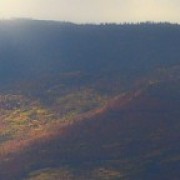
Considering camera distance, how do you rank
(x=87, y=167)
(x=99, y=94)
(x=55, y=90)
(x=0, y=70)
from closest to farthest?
(x=87, y=167)
(x=99, y=94)
(x=55, y=90)
(x=0, y=70)

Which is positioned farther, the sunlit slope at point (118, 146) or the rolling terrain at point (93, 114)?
the rolling terrain at point (93, 114)

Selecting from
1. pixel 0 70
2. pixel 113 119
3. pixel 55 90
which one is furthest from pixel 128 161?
pixel 0 70

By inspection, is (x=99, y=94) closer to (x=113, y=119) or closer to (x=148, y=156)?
(x=113, y=119)

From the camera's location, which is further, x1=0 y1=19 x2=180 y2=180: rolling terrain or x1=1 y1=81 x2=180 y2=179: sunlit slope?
x1=0 y1=19 x2=180 y2=180: rolling terrain

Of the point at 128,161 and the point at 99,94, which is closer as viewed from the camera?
the point at 128,161

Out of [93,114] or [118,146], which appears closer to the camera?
[118,146]

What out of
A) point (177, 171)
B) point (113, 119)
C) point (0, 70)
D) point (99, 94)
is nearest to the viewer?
point (177, 171)

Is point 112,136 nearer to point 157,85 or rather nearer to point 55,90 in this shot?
point 157,85

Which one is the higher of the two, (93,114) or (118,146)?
(93,114)
